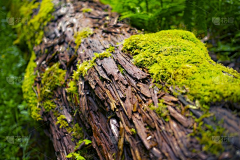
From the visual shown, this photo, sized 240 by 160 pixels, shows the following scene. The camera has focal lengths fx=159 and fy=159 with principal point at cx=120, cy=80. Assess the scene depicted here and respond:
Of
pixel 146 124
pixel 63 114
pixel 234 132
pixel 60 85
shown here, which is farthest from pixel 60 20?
pixel 234 132

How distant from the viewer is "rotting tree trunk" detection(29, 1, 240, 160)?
1.25 m

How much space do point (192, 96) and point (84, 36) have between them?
201 cm

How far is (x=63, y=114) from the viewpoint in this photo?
8.00 ft

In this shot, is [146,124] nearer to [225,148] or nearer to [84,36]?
[225,148]

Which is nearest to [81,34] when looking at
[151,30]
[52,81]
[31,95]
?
[52,81]

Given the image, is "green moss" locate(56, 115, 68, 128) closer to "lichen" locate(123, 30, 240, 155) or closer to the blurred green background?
the blurred green background

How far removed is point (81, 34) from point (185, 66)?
186 centimetres

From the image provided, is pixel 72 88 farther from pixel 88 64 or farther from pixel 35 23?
pixel 35 23

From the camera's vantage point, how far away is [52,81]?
2.72 metres

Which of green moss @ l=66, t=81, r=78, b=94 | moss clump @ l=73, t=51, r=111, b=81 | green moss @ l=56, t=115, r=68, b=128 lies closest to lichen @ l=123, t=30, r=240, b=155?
moss clump @ l=73, t=51, r=111, b=81

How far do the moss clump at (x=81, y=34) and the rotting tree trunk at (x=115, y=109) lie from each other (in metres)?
0.09

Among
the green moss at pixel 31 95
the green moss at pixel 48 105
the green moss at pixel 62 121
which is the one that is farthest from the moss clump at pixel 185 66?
the green moss at pixel 31 95

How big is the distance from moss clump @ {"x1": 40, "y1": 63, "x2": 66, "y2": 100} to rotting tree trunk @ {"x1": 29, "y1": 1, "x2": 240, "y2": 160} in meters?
0.09

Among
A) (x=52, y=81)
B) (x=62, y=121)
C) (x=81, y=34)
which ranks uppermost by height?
(x=81, y=34)
